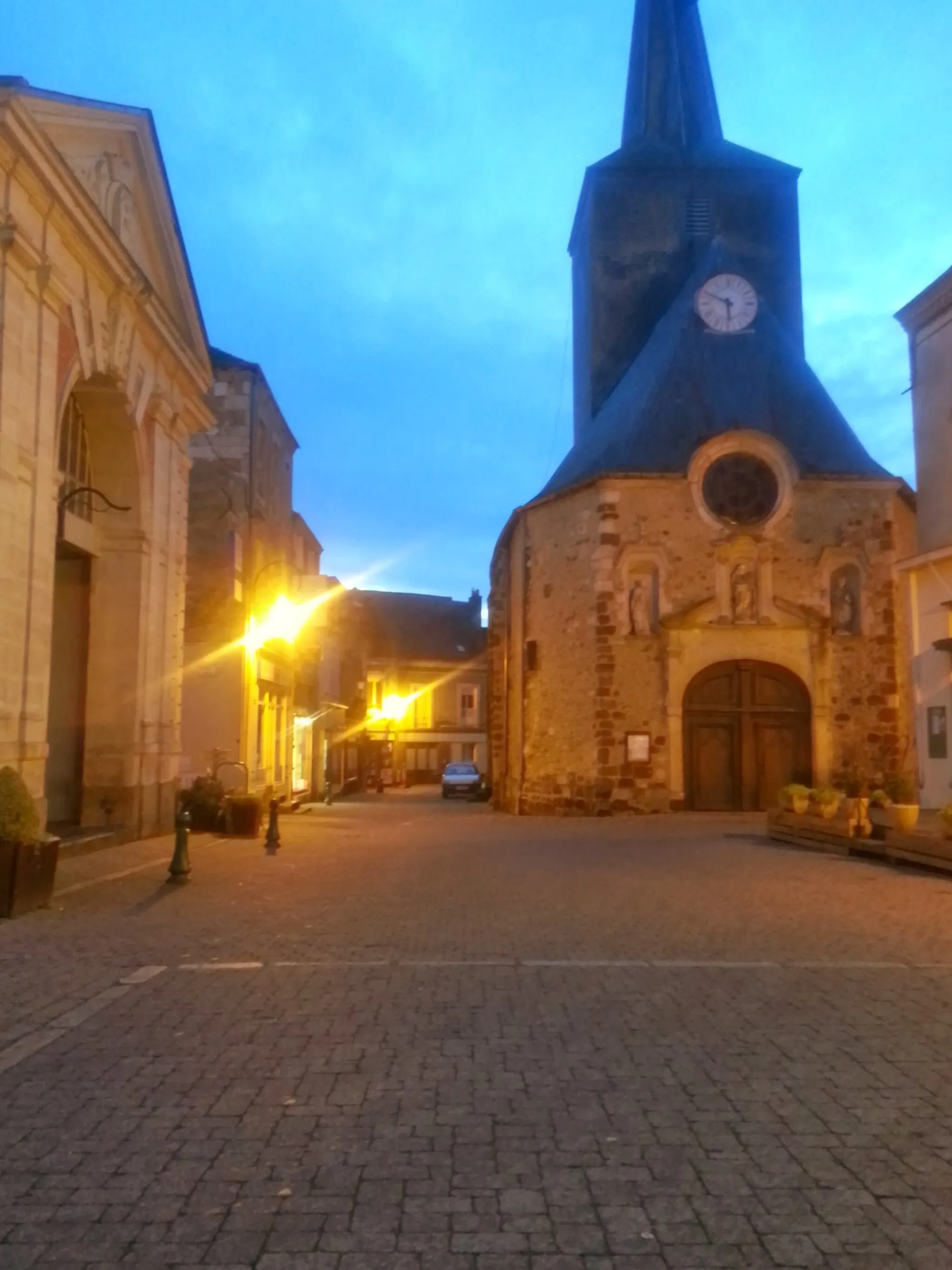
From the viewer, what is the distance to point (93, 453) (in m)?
16.5

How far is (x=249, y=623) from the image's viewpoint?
24312 millimetres

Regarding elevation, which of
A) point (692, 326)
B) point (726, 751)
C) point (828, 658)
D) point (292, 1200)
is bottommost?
point (292, 1200)

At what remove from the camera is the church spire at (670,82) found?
3609cm

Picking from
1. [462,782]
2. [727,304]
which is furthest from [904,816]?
[462,782]

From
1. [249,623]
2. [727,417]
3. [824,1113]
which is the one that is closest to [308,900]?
[824,1113]

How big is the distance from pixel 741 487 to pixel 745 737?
545 centimetres

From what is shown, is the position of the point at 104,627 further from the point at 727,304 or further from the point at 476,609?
the point at 476,609

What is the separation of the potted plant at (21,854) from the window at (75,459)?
673 cm

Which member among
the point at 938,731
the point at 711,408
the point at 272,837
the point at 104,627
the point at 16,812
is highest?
the point at 711,408

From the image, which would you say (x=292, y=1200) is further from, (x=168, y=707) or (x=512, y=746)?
(x=512, y=746)

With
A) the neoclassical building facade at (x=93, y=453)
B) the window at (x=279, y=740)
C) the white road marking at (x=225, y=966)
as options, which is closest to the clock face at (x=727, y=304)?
the window at (x=279, y=740)

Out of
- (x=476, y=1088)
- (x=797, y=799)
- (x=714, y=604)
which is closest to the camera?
(x=476, y=1088)

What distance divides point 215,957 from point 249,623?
17.1 metres

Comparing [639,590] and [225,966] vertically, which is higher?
[639,590]
